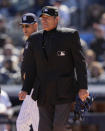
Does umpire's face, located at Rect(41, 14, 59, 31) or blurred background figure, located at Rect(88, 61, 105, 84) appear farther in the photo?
blurred background figure, located at Rect(88, 61, 105, 84)

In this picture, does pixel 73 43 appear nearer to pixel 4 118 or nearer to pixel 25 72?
pixel 25 72

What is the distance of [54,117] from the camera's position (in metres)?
5.06

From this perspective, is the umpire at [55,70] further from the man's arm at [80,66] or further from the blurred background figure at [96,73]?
the blurred background figure at [96,73]

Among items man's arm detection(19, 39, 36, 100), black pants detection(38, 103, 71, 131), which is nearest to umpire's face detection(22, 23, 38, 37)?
man's arm detection(19, 39, 36, 100)

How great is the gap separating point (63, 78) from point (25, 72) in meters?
0.49

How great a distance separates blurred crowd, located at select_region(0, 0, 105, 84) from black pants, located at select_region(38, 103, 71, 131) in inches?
153

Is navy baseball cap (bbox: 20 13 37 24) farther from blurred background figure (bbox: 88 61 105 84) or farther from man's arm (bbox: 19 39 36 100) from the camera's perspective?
blurred background figure (bbox: 88 61 105 84)

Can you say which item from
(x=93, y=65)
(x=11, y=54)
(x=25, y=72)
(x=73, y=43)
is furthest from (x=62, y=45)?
(x=11, y=54)

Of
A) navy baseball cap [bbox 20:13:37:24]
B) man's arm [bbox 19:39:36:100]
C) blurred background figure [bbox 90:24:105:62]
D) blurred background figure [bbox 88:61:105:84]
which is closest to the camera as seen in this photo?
man's arm [bbox 19:39:36:100]

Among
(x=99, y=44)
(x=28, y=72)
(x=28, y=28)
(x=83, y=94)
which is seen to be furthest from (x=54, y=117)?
(x=99, y=44)

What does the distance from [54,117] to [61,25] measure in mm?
5192

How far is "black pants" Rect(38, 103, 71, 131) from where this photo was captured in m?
5.00

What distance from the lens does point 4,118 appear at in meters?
7.62

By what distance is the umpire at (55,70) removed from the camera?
16.5ft
